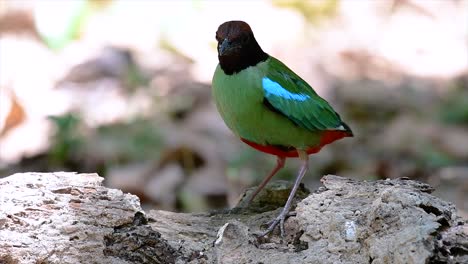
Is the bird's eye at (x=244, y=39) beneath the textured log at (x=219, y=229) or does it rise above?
above

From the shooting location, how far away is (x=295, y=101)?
3.52 metres

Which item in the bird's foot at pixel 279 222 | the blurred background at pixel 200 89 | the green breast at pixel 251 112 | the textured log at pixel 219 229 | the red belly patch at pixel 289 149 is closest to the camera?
the textured log at pixel 219 229

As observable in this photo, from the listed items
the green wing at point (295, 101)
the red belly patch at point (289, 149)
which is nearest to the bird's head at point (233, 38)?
the green wing at point (295, 101)

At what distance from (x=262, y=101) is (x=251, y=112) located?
2.5 inches

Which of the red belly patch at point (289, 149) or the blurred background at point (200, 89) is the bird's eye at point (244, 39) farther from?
the blurred background at point (200, 89)

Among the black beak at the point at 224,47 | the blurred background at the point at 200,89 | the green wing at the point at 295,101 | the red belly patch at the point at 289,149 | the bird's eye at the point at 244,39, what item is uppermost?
the blurred background at the point at 200,89

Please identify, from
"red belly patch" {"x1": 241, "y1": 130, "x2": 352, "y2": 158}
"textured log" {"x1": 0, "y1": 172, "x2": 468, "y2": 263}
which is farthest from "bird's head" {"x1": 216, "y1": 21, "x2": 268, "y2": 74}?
"textured log" {"x1": 0, "y1": 172, "x2": 468, "y2": 263}

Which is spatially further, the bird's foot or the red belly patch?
the red belly patch

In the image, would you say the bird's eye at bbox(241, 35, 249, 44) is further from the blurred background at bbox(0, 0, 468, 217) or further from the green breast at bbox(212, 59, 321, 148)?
the blurred background at bbox(0, 0, 468, 217)

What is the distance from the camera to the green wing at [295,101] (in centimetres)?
344

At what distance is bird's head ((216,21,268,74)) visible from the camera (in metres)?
3.46

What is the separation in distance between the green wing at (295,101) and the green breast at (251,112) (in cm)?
3

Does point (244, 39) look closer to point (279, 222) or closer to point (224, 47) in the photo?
point (224, 47)

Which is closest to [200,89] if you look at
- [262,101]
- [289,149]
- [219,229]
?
[289,149]
